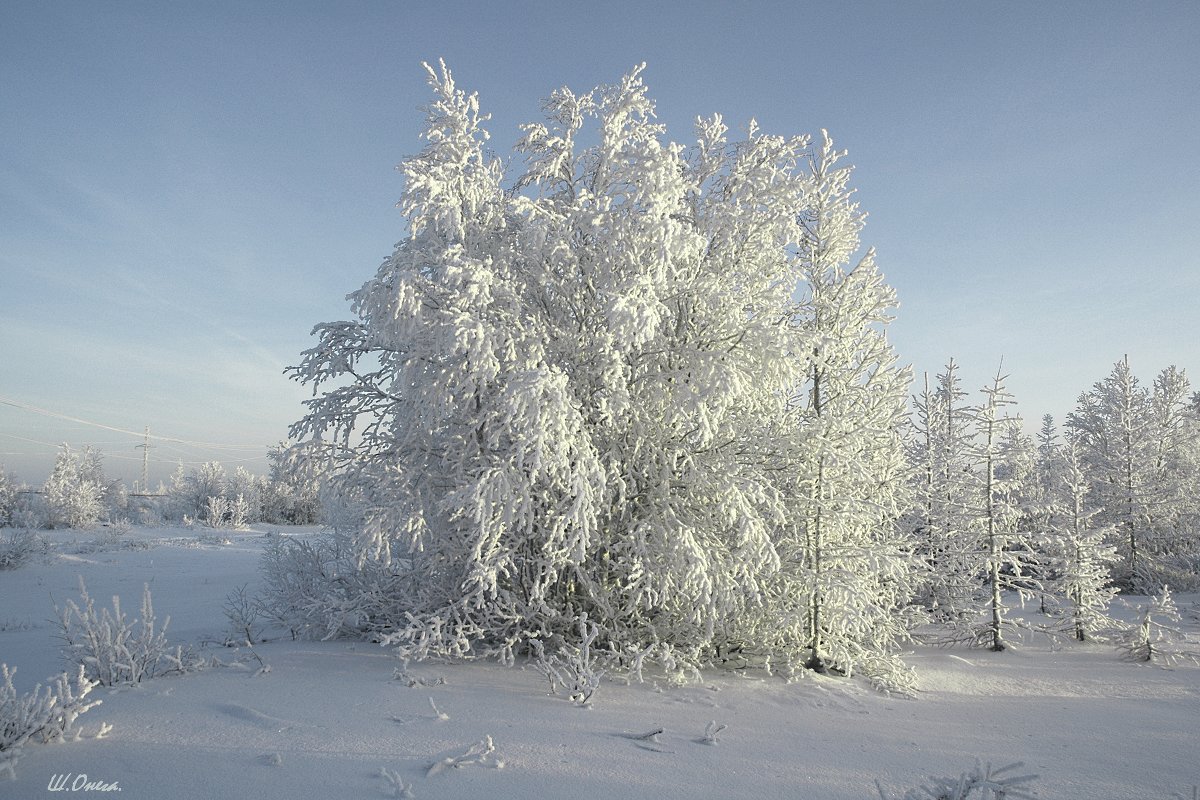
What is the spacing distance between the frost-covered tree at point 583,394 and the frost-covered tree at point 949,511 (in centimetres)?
465

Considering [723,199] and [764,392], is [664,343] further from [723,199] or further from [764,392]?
[723,199]

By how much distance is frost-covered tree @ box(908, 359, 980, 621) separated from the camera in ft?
34.9

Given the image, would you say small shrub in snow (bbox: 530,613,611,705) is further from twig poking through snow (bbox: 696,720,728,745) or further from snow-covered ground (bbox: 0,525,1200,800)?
twig poking through snow (bbox: 696,720,728,745)

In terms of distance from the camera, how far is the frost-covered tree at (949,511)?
10645 millimetres

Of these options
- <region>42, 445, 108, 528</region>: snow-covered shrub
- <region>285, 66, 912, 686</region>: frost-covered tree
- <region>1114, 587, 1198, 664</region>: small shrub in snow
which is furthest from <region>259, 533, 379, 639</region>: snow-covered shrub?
<region>42, 445, 108, 528</region>: snow-covered shrub

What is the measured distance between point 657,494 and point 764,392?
173cm

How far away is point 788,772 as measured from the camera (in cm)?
435

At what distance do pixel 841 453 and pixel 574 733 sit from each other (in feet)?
13.3

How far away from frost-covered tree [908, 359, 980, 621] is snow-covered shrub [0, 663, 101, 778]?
10645 mm

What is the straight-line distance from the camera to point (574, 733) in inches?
191

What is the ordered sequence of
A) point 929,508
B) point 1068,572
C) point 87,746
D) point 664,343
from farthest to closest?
point 929,508 < point 1068,572 < point 664,343 < point 87,746

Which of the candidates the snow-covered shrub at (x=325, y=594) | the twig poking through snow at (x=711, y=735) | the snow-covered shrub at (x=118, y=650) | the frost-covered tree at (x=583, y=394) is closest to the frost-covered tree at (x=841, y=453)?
the frost-covered tree at (x=583, y=394)

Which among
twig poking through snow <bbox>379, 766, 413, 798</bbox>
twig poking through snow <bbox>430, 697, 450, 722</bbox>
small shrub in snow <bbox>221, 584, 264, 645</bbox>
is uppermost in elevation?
twig poking through snow <bbox>379, 766, 413, 798</bbox>

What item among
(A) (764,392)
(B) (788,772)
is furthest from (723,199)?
(B) (788,772)
